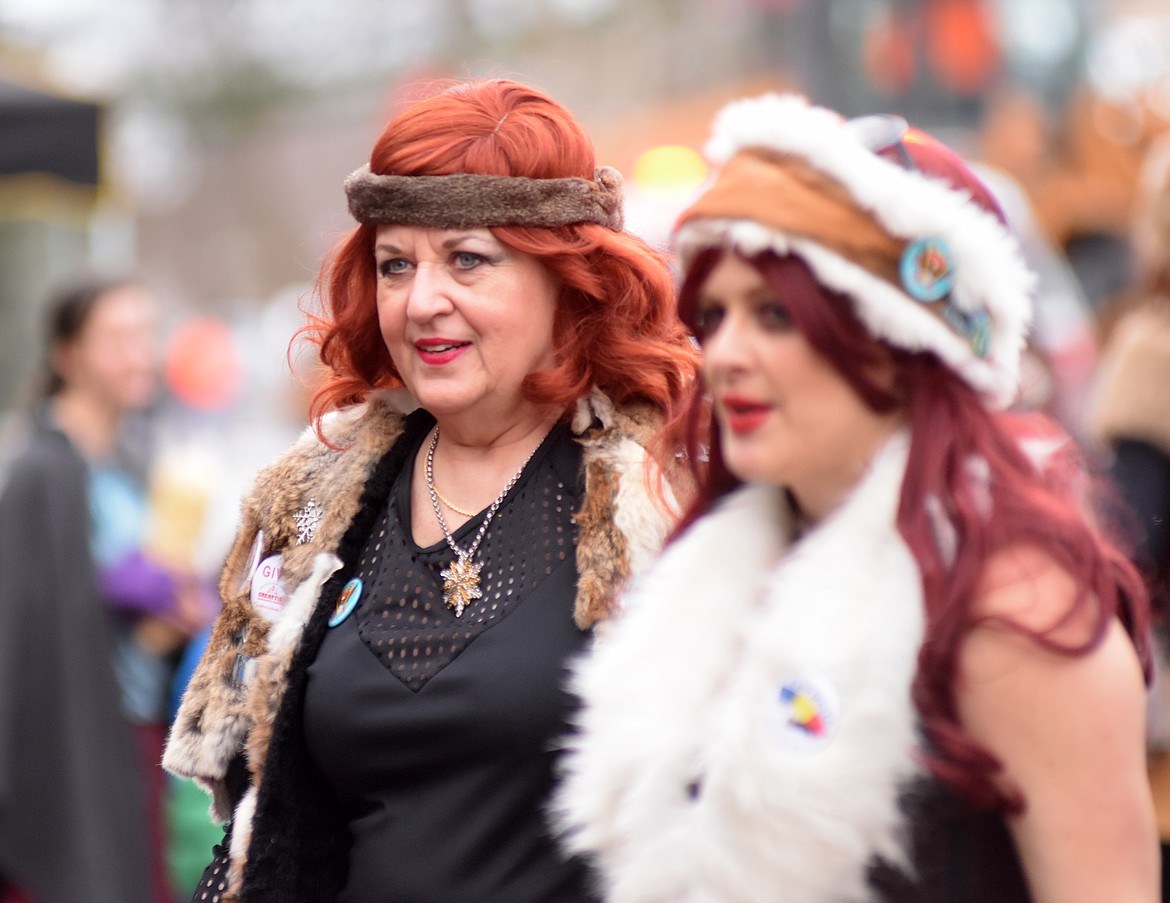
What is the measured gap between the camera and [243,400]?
15.5 metres

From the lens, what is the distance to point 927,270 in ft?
5.84

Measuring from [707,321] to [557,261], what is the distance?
0.73 meters

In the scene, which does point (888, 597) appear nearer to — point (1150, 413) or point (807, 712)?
point (807, 712)

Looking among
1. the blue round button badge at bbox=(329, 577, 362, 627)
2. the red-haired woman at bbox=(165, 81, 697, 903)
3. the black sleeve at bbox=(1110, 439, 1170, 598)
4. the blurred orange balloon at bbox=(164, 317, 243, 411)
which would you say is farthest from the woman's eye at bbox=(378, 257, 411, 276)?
the blurred orange balloon at bbox=(164, 317, 243, 411)

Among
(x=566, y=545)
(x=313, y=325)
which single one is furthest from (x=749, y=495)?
(x=313, y=325)

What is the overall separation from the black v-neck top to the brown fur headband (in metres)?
0.46

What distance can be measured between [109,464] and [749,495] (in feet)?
12.3

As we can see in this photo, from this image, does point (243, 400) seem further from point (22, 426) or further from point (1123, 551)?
point (1123, 551)

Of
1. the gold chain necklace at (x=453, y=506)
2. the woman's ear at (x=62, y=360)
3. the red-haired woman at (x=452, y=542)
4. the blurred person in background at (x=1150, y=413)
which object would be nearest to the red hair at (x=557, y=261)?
the red-haired woman at (x=452, y=542)

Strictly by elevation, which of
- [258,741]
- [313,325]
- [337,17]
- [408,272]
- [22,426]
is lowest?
[337,17]

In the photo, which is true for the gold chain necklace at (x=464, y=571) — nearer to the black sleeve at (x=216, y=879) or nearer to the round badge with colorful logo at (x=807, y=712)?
the black sleeve at (x=216, y=879)

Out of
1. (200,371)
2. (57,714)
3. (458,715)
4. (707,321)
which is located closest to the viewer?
(707,321)

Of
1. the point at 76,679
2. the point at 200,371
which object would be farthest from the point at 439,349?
the point at 200,371

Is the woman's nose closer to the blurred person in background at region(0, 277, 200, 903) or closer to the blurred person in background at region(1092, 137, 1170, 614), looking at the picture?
the blurred person in background at region(1092, 137, 1170, 614)
